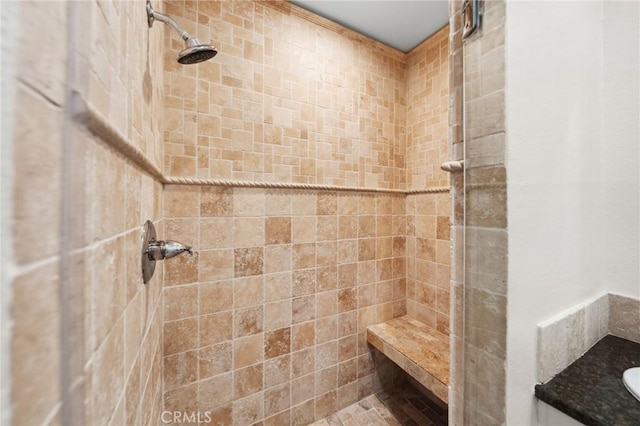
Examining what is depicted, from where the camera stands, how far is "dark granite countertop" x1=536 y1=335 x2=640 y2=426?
51cm

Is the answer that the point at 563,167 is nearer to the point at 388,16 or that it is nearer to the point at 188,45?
the point at 188,45

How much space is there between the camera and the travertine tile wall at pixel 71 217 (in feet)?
0.62

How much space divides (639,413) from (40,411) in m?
1.03

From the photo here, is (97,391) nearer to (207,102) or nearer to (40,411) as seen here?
(40,411)

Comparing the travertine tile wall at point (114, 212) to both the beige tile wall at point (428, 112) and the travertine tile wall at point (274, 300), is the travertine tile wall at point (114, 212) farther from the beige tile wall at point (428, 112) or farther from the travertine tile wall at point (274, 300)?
the beige tile wall at point (428, 112)

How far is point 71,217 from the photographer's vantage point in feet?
0.83

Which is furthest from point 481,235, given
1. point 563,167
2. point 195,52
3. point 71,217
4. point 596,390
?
point 195,52

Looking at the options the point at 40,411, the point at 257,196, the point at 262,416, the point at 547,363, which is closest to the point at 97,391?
the point at 40,411

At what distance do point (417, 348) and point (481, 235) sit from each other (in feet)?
4.16

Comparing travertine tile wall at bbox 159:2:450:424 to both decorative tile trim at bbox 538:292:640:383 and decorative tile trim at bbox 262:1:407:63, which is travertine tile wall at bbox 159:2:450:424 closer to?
decorative tile trim at bbox 262:1:407:63

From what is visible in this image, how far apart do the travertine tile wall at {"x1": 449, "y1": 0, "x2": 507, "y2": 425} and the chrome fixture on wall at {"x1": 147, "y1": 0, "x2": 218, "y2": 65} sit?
810 mm

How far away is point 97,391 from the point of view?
355mm

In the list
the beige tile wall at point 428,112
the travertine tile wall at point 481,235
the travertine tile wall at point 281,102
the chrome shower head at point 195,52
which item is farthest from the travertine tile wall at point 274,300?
the travertine tile wall at point 481,235

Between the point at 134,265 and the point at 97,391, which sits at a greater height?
the point at 134,265
